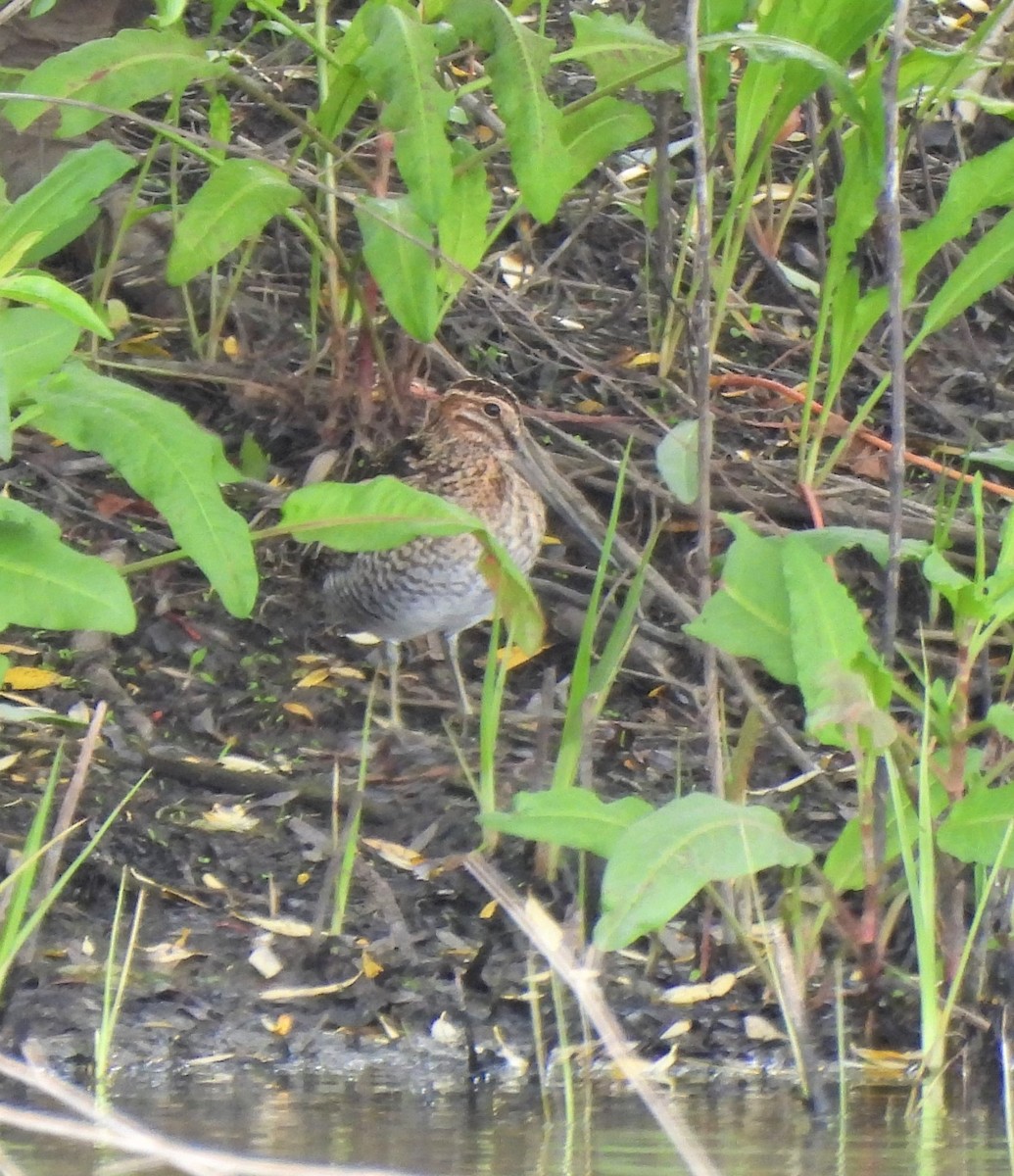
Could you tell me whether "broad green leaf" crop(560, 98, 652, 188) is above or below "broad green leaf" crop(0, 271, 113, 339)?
above

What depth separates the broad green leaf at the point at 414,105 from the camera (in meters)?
3.84

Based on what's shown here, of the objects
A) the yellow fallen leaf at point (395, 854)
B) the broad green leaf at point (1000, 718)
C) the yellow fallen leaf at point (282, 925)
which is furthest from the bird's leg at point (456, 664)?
the broad green leaf at point (1000, 718)

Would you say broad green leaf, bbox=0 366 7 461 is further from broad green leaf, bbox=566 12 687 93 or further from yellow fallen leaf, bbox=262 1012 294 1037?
broad green leaf, bbox=566 12 687 93

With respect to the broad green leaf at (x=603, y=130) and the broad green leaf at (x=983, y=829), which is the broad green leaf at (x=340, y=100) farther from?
the broad green leaf at (x=983, y=829)

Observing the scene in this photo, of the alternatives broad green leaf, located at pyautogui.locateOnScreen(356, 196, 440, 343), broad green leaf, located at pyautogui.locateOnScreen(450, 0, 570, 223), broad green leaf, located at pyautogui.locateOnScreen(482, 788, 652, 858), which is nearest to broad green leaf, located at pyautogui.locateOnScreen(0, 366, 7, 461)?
broad green leaf, located at pyautogui.locateOnScreen(482, 788, 652, 858)

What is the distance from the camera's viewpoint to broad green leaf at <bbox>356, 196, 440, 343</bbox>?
4.23 meters

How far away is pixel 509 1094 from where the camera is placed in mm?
3119

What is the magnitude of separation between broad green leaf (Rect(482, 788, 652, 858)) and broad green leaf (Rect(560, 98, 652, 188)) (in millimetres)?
2000

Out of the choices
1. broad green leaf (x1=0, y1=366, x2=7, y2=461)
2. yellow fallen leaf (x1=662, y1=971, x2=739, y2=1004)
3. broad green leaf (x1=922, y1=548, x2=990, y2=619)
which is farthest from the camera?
yellow fallen leaf (x1=662, y1=971, x2=739, y2=1004)

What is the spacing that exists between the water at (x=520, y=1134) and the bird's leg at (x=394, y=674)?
1525 millimetres

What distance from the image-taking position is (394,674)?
472 centimetres

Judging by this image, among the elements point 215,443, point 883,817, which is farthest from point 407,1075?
point 215,443

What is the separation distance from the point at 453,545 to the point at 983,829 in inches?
84.9

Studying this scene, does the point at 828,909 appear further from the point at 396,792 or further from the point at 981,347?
the point at 981,347
